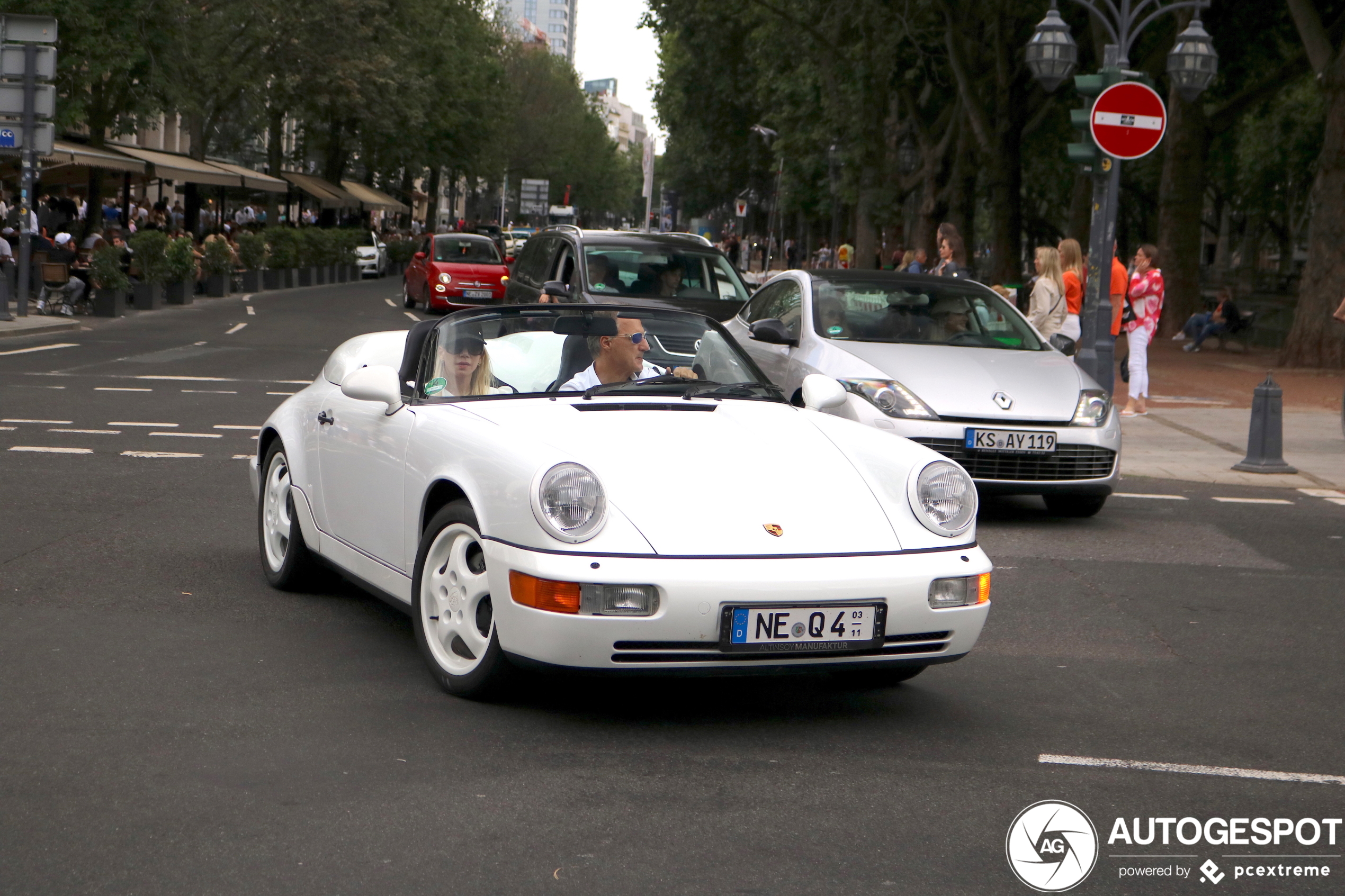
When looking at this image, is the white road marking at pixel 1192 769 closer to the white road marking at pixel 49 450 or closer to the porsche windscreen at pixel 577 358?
the porsche windscreen at pixel 577 358

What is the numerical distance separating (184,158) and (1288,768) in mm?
40530

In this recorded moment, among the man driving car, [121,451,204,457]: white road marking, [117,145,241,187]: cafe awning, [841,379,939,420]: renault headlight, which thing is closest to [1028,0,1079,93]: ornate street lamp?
[841,379,939,420]: renault headlight

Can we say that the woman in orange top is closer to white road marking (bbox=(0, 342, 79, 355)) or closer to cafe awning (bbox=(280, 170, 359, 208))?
white road marking (bbox=(0, 342, 79, 355))

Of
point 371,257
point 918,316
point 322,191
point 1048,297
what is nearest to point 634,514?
point 918,316

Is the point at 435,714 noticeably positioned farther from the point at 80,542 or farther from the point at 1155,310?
the point at 1155,310

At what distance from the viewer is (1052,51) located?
18.1 metres

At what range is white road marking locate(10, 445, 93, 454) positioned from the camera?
10.8 m

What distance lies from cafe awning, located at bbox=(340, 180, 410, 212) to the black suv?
1983 inches

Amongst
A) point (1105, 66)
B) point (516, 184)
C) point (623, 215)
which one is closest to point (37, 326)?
point (1105, 66)

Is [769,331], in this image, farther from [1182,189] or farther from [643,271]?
[1182,189]

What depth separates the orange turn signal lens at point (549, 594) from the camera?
4.59 m

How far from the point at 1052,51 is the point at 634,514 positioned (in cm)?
1477

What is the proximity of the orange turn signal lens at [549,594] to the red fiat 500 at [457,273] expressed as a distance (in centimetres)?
2648

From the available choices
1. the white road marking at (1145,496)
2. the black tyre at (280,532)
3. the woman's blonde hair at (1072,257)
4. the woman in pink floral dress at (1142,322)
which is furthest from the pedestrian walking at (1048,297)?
the black tyre at (280,532)
